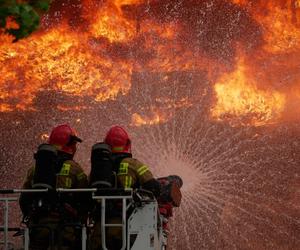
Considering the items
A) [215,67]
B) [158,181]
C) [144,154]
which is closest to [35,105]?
[144,154]

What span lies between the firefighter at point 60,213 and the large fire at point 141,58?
1178 cm

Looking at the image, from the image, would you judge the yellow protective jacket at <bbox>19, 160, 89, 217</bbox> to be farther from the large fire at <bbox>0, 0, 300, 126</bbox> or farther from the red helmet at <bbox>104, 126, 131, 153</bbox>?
the large fire at <bbox>0, 0, 300, 126</bbox>

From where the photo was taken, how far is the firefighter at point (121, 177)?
12102 mm

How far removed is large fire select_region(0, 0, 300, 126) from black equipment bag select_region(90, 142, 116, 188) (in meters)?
12.3

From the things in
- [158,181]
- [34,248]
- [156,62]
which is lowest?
[34,248]

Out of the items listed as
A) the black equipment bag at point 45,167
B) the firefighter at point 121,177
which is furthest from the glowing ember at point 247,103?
the black equipment bag at point 45,167

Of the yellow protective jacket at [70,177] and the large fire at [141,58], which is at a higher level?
the large fire at [141,58]

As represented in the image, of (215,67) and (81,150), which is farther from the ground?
(215,67)

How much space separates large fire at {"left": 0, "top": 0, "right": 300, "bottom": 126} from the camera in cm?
2416

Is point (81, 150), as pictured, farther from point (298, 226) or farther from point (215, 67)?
point (298, 226)

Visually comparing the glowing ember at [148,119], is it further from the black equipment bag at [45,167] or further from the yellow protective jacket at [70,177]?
the black equipment bag at [45,167]

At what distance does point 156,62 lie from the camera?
24797 mm

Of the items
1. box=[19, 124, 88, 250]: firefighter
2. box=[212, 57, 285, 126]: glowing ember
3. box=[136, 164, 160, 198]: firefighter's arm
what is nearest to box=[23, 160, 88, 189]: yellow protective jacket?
box=[19, 124, 88, 250]: firefighter

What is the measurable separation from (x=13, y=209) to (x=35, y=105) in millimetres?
2817
